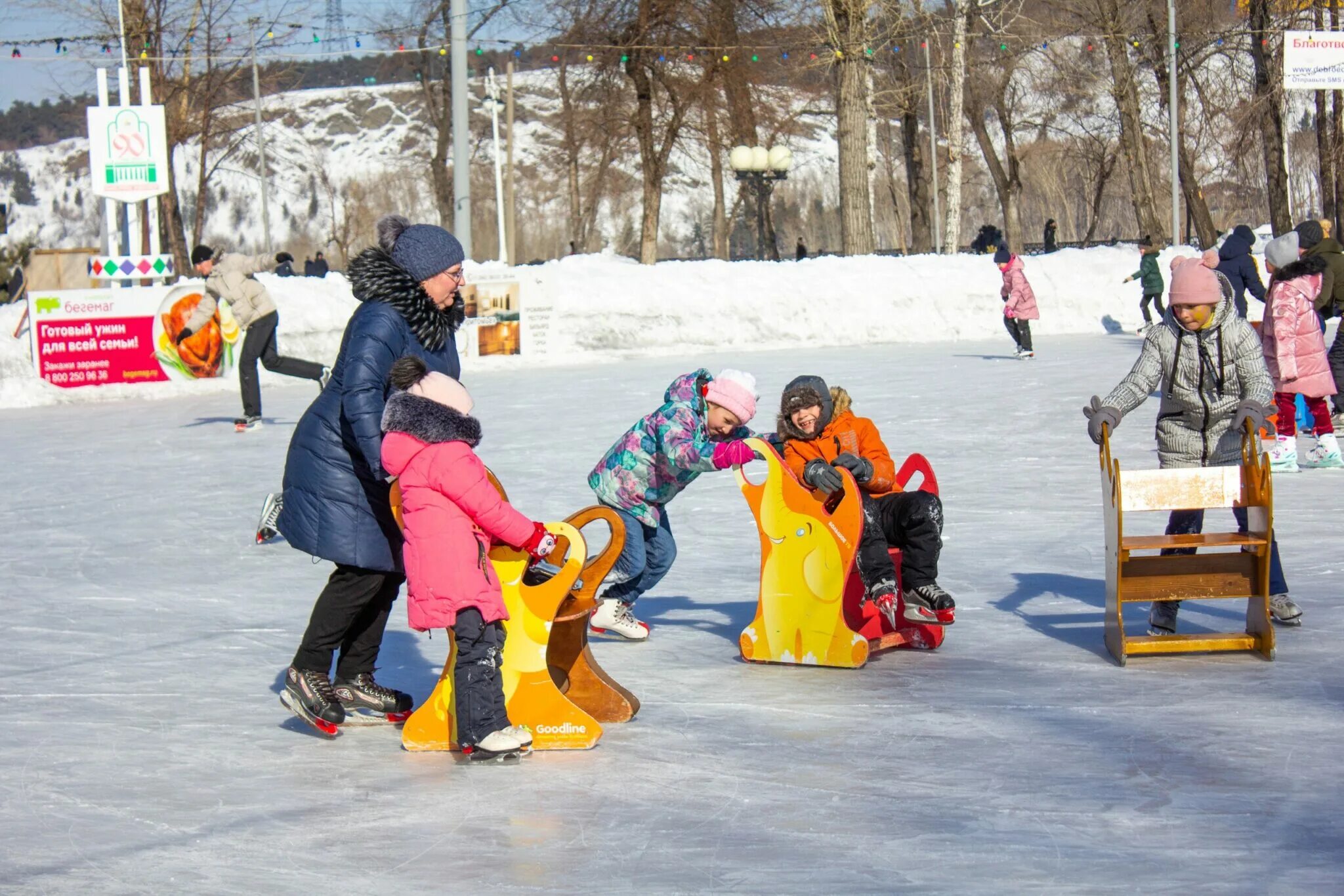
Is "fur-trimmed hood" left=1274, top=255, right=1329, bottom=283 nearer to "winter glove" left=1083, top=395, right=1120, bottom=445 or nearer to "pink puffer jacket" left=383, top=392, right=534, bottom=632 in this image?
"winter glove" left=1083, top=395, right=1120, bottom=445

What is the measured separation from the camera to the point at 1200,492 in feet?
18.0

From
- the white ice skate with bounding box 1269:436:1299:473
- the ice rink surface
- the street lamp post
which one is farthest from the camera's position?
the street lamp post

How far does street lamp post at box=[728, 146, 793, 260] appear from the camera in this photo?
30.1m

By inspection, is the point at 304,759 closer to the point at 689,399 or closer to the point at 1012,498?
the point at 689,399

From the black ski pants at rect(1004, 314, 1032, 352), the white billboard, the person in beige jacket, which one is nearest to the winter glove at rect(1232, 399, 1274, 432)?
the person in beige jacket

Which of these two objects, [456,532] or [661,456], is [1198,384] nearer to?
[661,456]

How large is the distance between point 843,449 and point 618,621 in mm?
1153

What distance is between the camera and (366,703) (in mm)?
5012

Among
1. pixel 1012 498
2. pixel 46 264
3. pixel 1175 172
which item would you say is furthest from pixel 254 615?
pixel 1175 172

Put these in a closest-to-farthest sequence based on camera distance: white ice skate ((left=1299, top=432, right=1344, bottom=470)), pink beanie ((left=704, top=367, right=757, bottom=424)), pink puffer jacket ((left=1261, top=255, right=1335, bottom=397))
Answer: pink beanie ((left=704, top=367, right=757, bottom=424)), pink puffer jacket ((left=1261, top=255, right=1335, bottom=397)), white ice skate ((left=1299, top=432, right=1344, bottom=470))

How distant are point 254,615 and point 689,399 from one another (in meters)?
2.53

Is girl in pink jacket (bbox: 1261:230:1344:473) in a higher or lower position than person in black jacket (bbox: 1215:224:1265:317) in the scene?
lower

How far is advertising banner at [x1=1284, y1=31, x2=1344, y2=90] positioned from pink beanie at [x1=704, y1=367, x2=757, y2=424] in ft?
57.4

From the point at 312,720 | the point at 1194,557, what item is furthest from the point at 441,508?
the point at 1194,557
